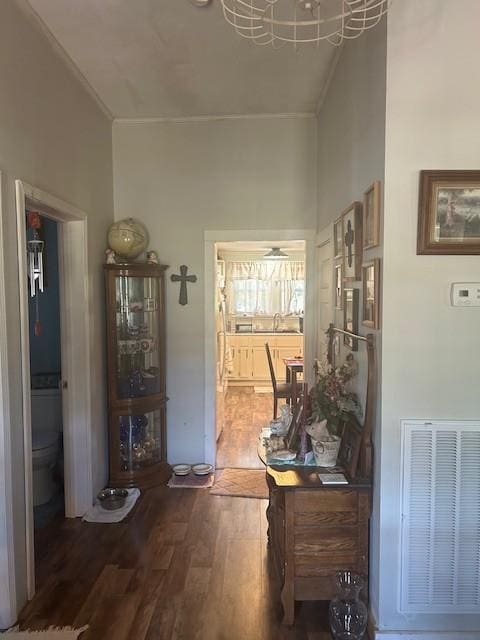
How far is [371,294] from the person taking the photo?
2.09 metres

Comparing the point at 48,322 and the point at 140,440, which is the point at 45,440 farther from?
the point at 48,322

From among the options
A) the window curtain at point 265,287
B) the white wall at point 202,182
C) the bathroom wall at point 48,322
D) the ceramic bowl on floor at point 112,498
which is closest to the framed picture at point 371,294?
the white wall at point 202,182

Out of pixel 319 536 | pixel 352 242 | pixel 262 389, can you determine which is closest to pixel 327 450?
pixel 319 536

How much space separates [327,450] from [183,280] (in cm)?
215

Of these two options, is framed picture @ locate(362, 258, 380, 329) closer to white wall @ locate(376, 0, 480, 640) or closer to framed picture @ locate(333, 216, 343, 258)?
white wall @ locate(376, 0, 480, 640)

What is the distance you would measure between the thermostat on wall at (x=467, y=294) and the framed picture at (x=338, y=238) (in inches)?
36.5

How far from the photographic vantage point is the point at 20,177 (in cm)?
230

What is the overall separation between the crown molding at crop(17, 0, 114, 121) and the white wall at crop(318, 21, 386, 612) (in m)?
1.69

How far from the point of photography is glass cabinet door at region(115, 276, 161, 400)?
3.64 m

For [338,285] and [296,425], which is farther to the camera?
[338,285]

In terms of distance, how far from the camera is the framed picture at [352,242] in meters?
2.33

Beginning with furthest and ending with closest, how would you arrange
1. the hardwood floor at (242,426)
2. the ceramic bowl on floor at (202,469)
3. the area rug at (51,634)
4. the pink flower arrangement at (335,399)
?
the hardwood floor at (242,426)
the ceramic bowl on floor at (202,469)
the pink flower arrangement at (335,399)
the area rug at (51,634)

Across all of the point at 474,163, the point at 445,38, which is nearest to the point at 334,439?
the point at 474,163

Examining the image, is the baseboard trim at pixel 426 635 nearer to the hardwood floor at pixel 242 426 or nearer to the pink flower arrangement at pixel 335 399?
the pink flower arrangement at pixel 335 399
